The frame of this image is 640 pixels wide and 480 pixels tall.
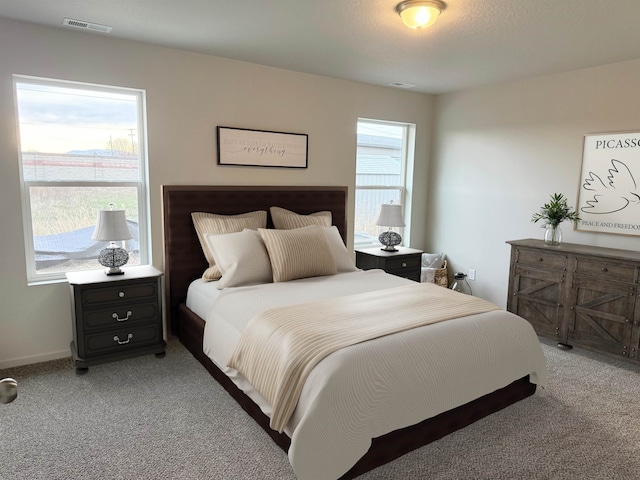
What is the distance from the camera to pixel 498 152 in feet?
15.3

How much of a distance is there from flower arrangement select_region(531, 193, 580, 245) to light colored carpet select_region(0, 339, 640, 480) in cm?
131

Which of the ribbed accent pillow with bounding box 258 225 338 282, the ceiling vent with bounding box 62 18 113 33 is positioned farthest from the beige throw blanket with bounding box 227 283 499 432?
the ceiling vent with bounding box 62 18 113 33

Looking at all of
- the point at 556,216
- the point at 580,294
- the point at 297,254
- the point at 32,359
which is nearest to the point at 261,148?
the point at 297,254

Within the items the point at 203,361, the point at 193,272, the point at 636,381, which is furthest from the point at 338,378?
the point at 636,381

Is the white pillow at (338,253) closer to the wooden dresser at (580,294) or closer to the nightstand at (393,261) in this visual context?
the nightstand at (393,261)

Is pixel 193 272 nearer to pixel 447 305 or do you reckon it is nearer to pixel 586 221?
pixel 447 305

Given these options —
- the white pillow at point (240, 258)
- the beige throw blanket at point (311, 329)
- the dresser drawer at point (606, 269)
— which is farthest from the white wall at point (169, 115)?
the dresser drawer at point (606, 269)

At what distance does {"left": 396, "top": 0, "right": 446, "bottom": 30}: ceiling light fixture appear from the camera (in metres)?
2.49

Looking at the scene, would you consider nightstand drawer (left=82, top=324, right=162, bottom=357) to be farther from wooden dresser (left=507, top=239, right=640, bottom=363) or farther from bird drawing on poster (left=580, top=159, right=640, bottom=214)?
bird drawing on poster (left=580, top=159, right=640, bottom=214)

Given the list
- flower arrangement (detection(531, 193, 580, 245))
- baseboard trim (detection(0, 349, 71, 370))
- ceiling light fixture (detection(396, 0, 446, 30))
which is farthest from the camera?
flower arrangement (detection(531, 193, 580, 245))

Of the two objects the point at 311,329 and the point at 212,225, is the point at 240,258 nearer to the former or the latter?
the point at 212,225

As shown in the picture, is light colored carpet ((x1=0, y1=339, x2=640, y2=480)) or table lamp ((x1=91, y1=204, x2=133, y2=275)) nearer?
light colored carpet ((x1=0, y1=339, x2=640, y2=480))

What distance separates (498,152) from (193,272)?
335 centimetres

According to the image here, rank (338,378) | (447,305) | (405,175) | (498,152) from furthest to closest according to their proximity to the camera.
Answer: (405,175)
(498,152)
(447,305)
(338,378)
